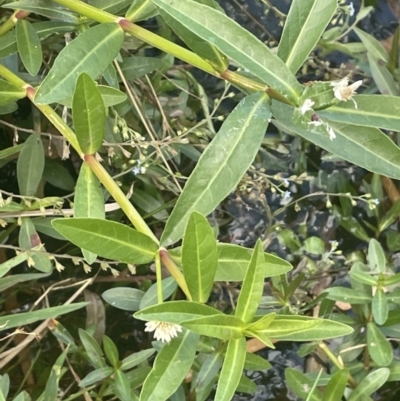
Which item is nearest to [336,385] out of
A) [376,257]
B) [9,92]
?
[376,257]

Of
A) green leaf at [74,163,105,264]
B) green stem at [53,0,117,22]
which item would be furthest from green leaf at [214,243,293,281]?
green stem at [53,0,117,22]

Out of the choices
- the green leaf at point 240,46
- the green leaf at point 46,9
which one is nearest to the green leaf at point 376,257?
the green leaf at point 240,46

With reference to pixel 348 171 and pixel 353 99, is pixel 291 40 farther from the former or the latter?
pixel 348 171

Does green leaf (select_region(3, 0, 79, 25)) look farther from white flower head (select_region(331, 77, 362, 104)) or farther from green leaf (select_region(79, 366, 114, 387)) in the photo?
green leaf (select_region(79, 366, 114, 387))

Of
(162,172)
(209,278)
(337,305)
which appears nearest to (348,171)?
(337,305)

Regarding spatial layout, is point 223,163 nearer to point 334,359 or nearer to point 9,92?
point 9,92

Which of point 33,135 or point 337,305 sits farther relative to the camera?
point 337,305
